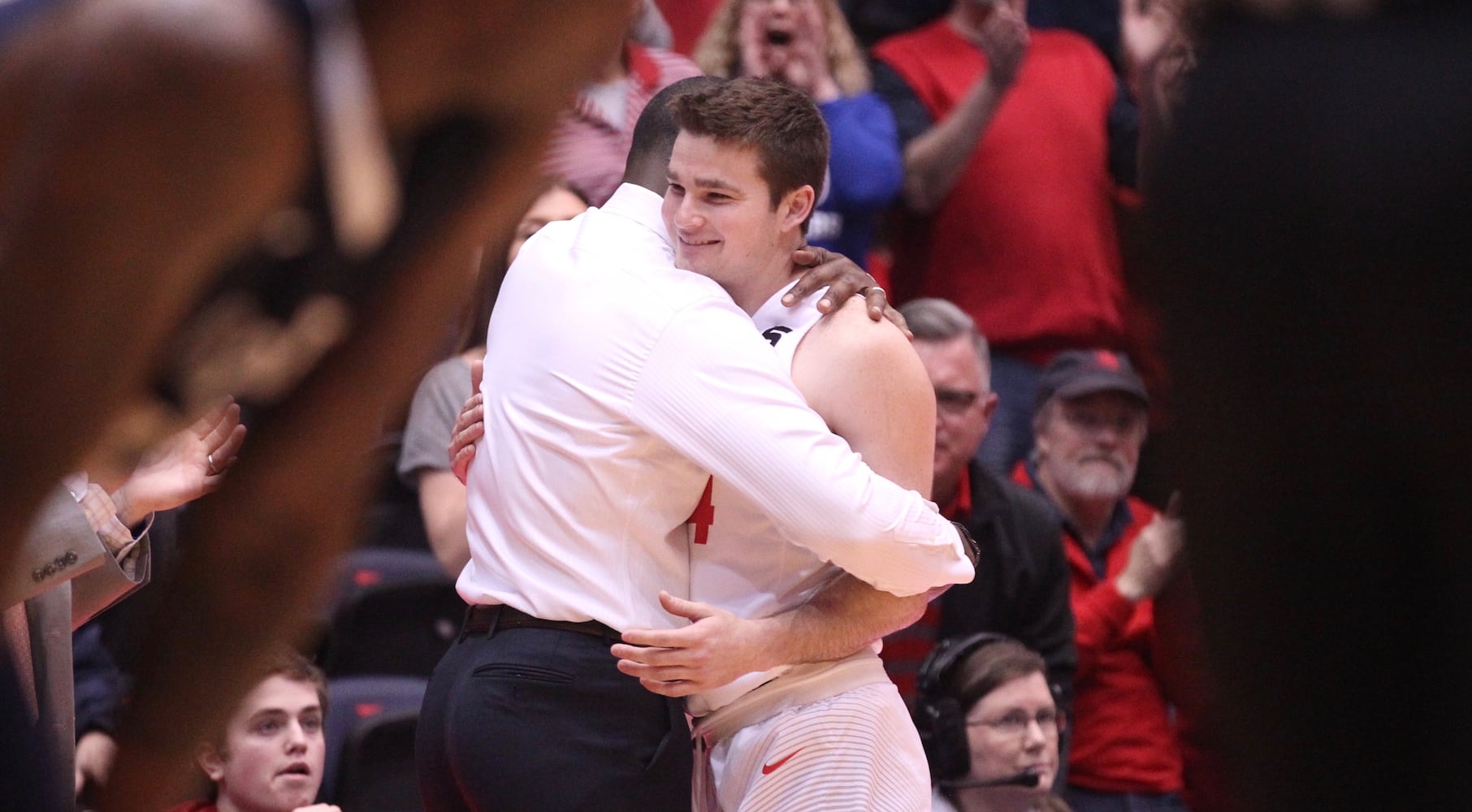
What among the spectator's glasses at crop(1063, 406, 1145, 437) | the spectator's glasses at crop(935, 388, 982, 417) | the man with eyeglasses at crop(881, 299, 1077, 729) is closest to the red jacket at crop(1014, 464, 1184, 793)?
the man with eyeglasses at crop(881, 299, 1077, 729)

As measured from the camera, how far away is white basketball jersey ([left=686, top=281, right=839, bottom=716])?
3.26 meters

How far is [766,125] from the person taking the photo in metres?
3.31

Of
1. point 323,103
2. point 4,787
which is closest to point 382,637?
point 4,787

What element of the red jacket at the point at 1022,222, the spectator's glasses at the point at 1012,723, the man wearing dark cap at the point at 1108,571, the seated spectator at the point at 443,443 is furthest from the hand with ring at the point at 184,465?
the red jacket at the point at 1022,222

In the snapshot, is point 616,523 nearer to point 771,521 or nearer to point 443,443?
point 771,521

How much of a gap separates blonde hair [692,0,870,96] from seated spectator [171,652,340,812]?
8.53ft

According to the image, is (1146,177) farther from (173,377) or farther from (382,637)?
(382,637)

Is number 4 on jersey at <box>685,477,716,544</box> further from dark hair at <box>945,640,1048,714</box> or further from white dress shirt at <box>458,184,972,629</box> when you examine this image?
dark hair at <box>945,640,1048,714</box>

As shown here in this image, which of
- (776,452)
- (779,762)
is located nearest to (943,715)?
(779,762)

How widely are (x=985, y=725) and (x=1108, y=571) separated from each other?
1081 millimetres

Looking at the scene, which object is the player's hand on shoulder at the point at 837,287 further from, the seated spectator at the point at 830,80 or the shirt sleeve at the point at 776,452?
the seated spectator at the point at 830,80

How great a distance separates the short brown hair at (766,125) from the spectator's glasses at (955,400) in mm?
1970

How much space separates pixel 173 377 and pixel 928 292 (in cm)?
549

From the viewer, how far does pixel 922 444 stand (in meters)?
3.27
